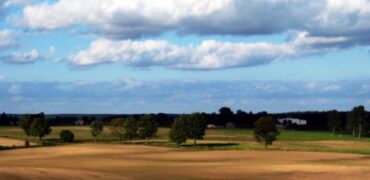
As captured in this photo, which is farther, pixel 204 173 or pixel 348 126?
pixel 348 126

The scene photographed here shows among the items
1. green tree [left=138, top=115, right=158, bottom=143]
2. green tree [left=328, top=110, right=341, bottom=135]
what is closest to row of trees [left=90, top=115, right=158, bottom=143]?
green tree [left=138, top=115, right=158, bottom=143]

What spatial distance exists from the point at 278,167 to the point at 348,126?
120m

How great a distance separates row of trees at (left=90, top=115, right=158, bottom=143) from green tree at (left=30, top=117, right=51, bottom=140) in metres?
11.0

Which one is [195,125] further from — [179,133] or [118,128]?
[118,128]

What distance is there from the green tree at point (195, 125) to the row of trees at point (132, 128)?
1683 centimetres

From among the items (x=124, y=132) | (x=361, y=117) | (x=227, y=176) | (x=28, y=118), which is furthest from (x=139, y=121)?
(x=227, y=176)

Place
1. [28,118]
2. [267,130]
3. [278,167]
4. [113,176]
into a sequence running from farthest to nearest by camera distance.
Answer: [28,118] < [267,130] < [278,167] < [113,176]

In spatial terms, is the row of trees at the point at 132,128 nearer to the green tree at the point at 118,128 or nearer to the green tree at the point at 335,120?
the green tree at the point at 118,128

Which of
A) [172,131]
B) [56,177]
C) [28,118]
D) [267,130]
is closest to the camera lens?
Answer: [56,177]

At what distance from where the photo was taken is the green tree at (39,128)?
489 ft

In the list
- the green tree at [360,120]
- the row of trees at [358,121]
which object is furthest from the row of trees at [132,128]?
the row of trees at [358,121]

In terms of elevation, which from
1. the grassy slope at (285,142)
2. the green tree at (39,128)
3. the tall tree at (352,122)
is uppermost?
the tall tree at (352,122)

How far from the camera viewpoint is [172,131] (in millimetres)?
127750

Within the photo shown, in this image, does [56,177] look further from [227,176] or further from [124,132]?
[124,132]
